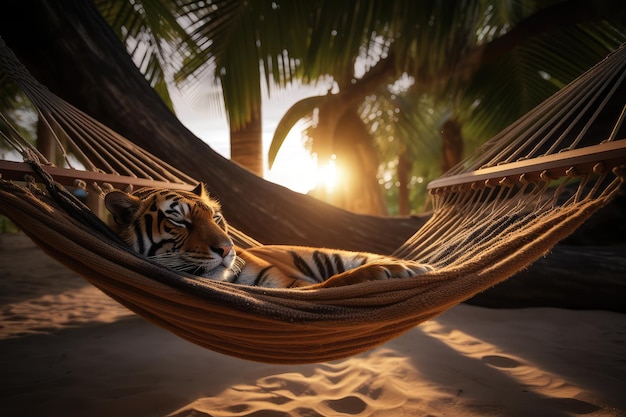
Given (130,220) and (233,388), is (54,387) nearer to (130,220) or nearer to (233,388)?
(233,388)

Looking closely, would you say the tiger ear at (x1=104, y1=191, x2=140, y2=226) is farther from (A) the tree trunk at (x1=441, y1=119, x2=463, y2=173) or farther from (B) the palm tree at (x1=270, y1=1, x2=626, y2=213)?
(A) the tree trunk at (x1=441, y1=119, x2=463, y2=173)

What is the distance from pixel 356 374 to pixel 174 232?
0.97 m

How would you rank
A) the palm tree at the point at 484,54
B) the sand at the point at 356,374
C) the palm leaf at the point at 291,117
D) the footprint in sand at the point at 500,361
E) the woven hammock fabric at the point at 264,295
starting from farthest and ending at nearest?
the palm leaf at the point at 291,117 → the palm tree at the point at 484,54 → the footprint in sand at the point at 500,361 → the sand at the point at 356,374 → the woven hammock fabric at the point at 264,295

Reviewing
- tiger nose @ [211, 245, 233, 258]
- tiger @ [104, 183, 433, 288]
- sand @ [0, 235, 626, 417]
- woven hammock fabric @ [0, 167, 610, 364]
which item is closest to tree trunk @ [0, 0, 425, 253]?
sand @ [0, 235, 626, 417]

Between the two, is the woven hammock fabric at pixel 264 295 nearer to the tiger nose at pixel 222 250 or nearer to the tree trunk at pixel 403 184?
the tiger nose at pixel 222 250

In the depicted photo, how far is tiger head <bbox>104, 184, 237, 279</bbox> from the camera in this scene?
132 cm

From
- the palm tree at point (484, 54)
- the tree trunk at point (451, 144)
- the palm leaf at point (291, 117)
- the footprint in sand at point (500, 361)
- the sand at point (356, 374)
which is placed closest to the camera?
the sand at point (356, 374)

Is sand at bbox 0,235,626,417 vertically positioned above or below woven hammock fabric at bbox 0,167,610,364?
below

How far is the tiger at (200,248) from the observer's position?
1.30 metres

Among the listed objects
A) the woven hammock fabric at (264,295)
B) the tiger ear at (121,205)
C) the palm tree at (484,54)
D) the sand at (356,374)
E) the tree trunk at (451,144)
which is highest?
the palm tree at (484,54)

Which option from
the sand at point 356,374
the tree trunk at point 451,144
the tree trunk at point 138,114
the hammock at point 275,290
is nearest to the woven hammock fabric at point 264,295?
the hammock at point 275,290

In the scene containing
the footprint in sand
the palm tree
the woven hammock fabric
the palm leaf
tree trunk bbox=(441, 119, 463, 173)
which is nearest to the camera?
the woven hammock fabric

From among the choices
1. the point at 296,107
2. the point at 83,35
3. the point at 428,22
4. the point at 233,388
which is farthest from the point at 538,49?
the point at 233,388

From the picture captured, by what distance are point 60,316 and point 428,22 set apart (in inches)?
146
